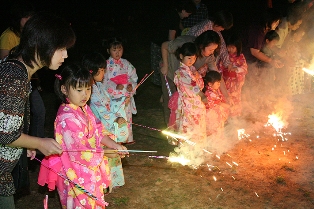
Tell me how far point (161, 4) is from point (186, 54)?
1346 cm

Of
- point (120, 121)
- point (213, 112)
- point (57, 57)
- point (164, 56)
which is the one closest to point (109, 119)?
point (120, 121)

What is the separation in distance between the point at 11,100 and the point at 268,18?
19.3 feet

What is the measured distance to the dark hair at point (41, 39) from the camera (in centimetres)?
262

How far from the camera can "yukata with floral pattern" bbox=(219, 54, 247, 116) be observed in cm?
672

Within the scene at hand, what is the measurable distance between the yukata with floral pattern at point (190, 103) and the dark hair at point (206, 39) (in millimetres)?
354

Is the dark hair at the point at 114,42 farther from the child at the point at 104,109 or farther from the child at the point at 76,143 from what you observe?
the child at the point at 76,143

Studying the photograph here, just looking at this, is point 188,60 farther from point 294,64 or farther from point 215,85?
point 294,64

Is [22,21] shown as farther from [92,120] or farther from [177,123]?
[177,123]

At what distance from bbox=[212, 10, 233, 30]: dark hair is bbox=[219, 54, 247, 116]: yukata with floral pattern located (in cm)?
85

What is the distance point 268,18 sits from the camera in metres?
7.20

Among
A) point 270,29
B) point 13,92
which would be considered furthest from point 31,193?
point 270,29

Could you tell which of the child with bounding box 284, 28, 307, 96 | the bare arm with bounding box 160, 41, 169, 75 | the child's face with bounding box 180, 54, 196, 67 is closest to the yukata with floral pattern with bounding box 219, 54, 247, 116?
the bare arm with bounding box 160, 41, 169, 75

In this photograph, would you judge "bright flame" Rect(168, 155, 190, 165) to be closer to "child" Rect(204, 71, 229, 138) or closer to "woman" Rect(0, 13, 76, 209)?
"child" Rect(204, 71, 229, 138)

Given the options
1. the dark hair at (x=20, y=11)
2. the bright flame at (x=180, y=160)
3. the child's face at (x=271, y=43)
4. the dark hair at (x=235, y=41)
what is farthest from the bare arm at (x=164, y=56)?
the child's face at (x=271, y=43)
